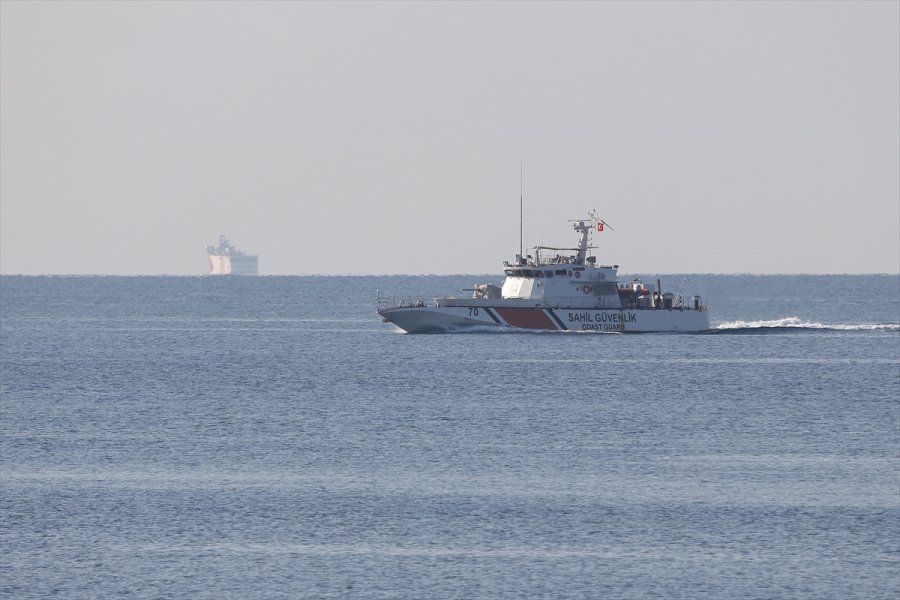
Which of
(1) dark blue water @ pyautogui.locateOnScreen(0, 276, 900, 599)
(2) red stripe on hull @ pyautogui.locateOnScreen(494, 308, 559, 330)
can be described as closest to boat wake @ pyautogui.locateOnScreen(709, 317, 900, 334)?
(2) red stripe on hull @ pyautogui.locateOnScreen(494, 308, 559, 330)

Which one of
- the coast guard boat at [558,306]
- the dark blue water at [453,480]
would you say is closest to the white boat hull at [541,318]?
the coast guard boat at [558,306]

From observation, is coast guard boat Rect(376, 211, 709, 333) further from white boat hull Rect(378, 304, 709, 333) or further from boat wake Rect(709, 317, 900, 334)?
boat wake Rect(709, 317, 900, 334)

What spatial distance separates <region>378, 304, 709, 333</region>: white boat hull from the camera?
11344cm

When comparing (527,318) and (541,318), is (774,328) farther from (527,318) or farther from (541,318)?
(527,318)

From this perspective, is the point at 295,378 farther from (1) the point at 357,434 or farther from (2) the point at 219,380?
(1) the point at 357,434

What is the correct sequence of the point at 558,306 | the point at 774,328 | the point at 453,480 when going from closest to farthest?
the point at 453,480 < the point at 558,306 < the point at 774,328

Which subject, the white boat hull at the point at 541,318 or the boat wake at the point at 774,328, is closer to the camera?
the white boat hull at the point at 541,318

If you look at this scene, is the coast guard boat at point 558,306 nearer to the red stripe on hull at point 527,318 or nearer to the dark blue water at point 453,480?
the red stripe on hull at point 527,318

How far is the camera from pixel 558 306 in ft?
371

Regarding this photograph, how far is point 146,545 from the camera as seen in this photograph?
130 feet

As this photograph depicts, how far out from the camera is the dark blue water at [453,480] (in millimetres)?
36906

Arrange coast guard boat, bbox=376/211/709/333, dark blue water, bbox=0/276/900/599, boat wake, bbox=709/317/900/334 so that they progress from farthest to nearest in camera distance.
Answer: boat wake, bbox=709/317/900/334 < coast guard boat, bbox=376/211/709/333 < dark blue water, bbox=0/276/900/599

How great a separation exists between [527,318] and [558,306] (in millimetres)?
2579

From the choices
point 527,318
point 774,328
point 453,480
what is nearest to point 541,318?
point 527,318
